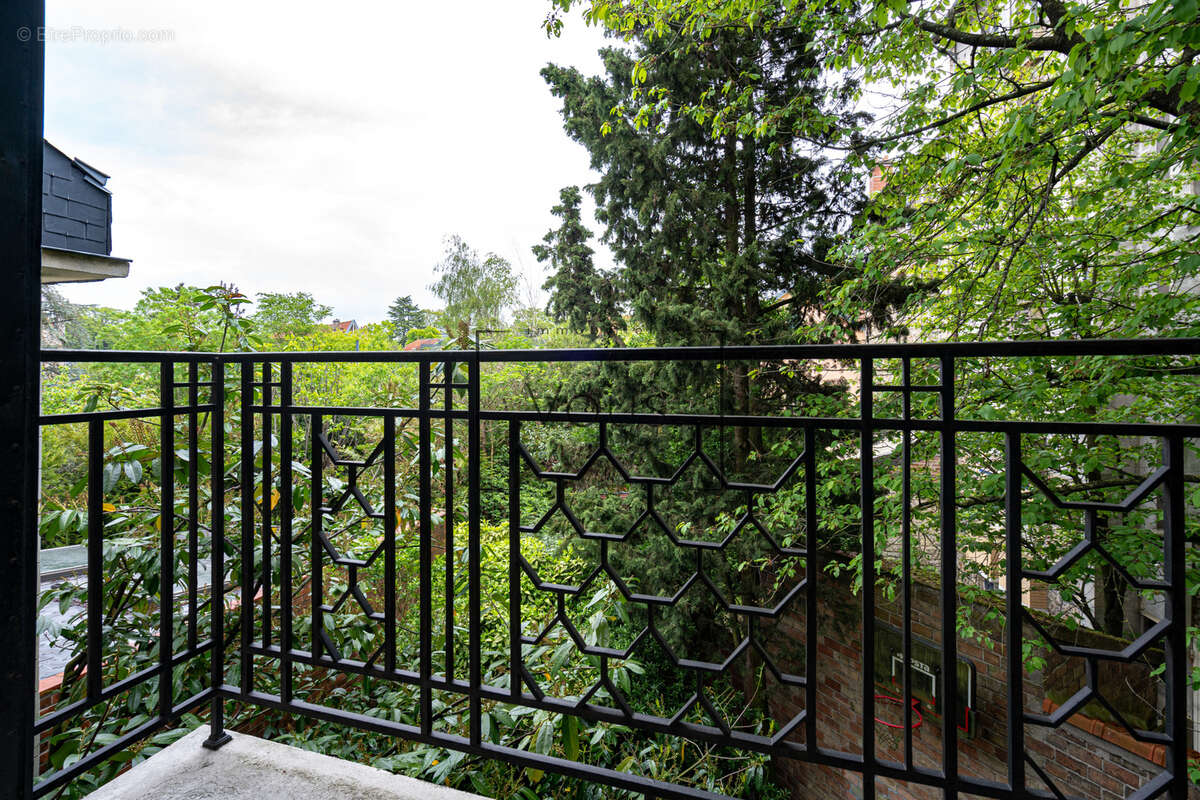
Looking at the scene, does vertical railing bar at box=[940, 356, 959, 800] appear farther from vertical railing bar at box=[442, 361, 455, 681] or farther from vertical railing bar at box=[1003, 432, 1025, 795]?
vertical railing bar at box=[442, 361, 455, 681]

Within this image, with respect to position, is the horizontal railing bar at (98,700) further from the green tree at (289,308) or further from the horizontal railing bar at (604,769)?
the green tree at (289,308)

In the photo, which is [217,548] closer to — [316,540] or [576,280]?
[316,540]

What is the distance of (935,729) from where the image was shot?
11.6ft

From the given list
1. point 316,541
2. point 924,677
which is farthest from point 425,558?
point 924,677

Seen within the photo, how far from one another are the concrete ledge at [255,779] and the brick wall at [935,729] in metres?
1.55

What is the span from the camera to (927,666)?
11.7ft

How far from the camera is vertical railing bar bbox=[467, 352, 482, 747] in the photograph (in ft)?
3.65

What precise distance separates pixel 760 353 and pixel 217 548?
1.39m

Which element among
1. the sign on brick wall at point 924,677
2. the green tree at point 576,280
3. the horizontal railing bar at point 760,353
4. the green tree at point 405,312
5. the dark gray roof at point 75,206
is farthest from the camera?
the green tree at point 405,312

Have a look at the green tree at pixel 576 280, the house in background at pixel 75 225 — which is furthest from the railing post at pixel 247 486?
the green tree at pixel 576 280

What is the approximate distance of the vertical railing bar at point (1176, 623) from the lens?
0.79m

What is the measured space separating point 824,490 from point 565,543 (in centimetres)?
238

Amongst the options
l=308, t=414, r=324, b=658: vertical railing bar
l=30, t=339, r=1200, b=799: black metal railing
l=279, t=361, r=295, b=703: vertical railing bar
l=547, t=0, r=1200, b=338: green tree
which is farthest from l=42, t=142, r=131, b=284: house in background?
l=547, t=0, r=1200, b=338: green tree

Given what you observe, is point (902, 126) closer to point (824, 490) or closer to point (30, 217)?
point (824, 490)
